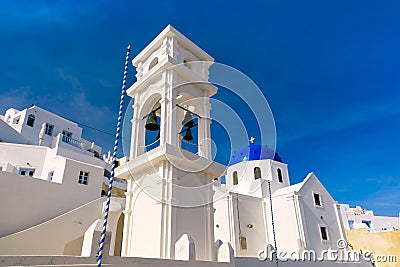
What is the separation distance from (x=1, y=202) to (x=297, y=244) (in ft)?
53.2

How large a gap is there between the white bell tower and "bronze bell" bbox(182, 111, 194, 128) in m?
0.12

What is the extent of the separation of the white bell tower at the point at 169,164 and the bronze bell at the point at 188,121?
0.41 feet

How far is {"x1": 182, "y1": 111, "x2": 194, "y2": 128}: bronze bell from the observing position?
27.0 ft

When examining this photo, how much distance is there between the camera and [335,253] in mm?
17375

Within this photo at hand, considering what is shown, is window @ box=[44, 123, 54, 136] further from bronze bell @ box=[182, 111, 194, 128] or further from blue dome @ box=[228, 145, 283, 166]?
bronze bell @ box=[182, 111, 194, 128]

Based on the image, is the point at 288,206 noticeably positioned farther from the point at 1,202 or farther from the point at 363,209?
the point at 363,209

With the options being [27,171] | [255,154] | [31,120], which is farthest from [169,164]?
[31,120]

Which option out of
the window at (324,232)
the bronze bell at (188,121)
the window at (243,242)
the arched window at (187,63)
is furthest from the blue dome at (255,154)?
the arched window at (187,63)

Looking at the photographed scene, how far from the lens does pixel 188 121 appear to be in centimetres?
823

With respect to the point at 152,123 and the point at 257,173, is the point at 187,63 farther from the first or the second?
the point at 257,173

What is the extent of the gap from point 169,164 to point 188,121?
208 centimetres

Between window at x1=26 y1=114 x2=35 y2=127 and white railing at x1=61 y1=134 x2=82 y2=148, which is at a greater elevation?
window at x1=26 y1=114 x2=35 y2=127

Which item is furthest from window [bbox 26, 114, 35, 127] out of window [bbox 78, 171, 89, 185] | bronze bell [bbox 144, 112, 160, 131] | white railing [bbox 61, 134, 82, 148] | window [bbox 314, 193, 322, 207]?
window [bbox 314, 193, 322, 207]

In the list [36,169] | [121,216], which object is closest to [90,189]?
[121,216]
